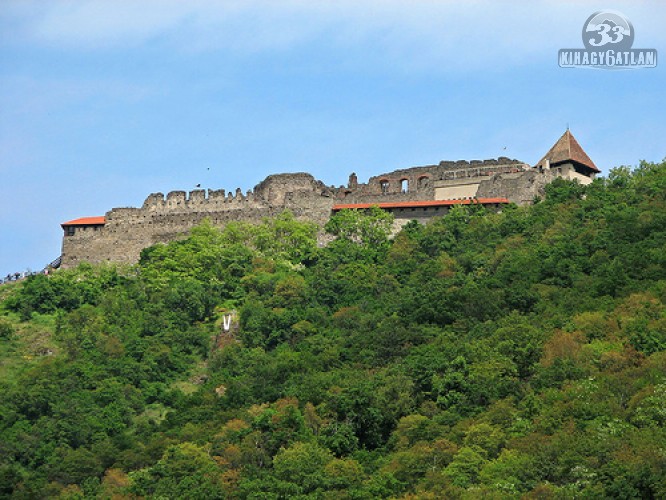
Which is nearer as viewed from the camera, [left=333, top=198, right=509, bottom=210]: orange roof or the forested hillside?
the forested hillside

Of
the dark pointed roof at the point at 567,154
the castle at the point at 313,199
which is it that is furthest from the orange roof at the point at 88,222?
the dark pointed roof at the point at 567,154

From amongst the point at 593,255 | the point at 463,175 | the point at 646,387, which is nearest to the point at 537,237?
the point at 593,255

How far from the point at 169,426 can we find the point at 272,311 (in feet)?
30.4

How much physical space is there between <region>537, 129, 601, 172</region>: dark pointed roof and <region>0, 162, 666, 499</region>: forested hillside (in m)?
3.77

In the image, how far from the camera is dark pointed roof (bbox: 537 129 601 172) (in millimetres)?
70812

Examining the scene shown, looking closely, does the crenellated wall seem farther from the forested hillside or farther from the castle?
the forested hillside

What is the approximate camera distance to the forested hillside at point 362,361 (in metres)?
44.8

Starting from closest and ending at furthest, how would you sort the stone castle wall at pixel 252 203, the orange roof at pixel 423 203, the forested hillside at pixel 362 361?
the forested hillside at pixel 362 361, the orange roof at pixel 423 203, the stone castle wall at pixel 252 203

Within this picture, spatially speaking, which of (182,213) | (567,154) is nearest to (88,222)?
(182,213)

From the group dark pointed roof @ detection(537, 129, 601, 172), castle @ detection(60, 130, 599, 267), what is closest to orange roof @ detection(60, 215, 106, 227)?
castle @ detection(60, 130, 599, 267)

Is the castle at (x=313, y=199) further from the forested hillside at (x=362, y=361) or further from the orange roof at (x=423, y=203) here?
the forested hillside at (x=362, y=361)

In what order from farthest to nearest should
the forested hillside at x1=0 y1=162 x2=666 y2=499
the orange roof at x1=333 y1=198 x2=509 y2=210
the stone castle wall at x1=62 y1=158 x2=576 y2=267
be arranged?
the stone castle wall at x1=62 y1=158 x2=576 y2=267
the orange roof at x1=333 y1=198 x2=509 y2=210
the forested hillside at x1=0 y1=162 x2=666 y2=499

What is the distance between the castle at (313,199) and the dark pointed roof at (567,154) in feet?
0.16

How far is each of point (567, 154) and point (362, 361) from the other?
2118cm
